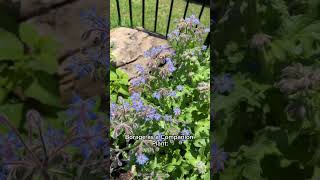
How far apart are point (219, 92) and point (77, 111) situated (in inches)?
30.0

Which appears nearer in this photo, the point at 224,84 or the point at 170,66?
the point at 224,84

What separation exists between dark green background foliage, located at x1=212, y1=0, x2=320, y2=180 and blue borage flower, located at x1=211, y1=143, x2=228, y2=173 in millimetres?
72

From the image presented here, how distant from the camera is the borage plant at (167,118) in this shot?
2703 mm

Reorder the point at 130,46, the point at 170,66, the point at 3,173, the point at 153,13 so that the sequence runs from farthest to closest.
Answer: the point at 153,13
the point at 130,46
the point at 170,66
the point at 3,173

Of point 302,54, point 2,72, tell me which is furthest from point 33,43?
point 302,54

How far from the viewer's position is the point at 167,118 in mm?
2783

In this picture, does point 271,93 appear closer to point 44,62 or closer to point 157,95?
point 157,95

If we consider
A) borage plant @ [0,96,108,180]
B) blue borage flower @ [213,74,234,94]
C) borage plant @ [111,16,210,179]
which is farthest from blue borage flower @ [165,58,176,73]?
borage plant @ [0,96,108,180]

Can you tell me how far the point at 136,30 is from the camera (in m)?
4.18

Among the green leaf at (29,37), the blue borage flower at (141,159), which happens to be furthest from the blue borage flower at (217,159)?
the green leaf at (29,37)

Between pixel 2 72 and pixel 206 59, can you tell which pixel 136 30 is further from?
pixel 2 72

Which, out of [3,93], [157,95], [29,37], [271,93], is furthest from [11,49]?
[271,93]

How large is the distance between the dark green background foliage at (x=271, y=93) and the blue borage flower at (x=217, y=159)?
7 cm

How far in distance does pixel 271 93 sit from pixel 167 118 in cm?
54
